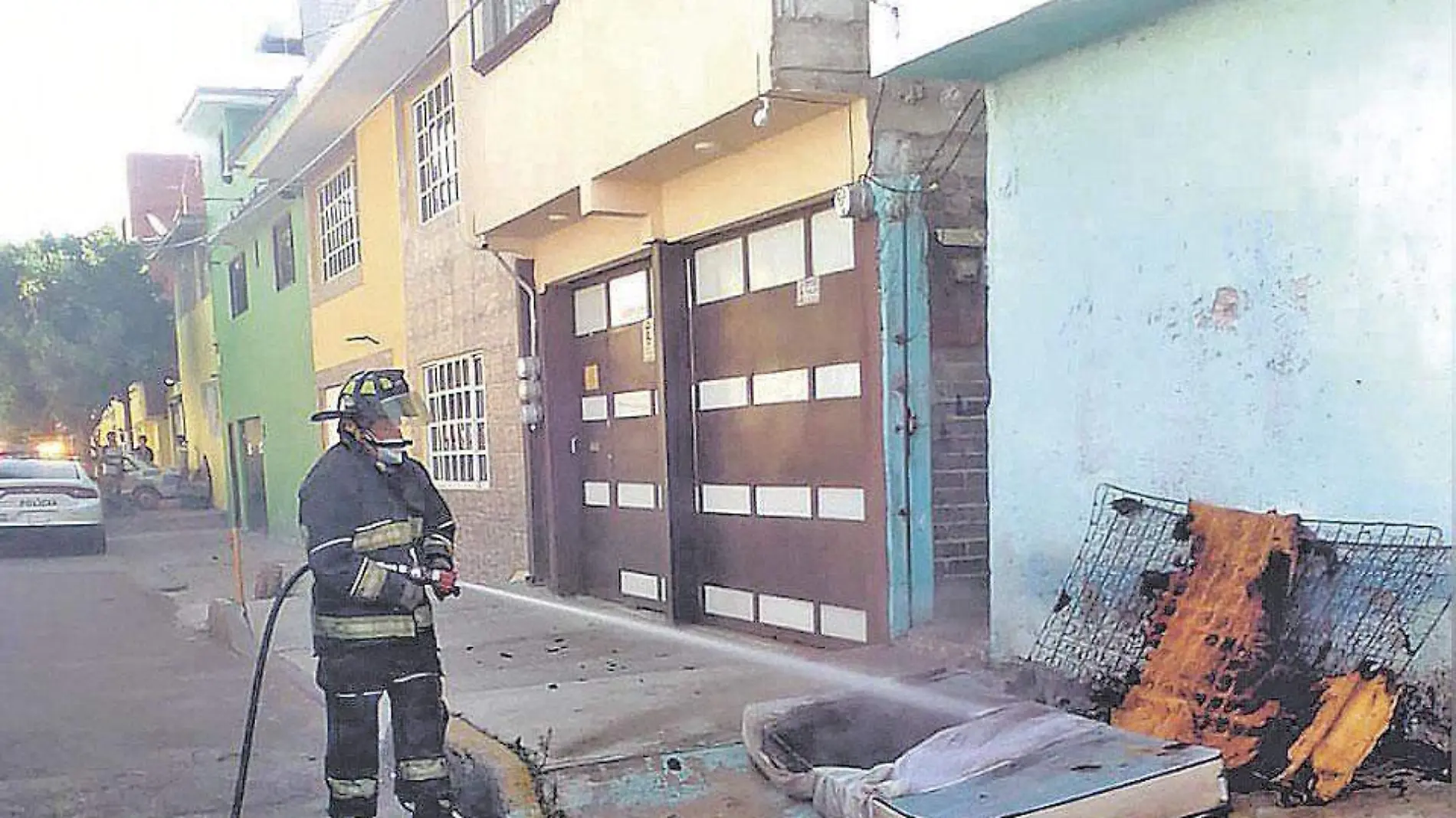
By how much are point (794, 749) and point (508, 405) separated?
7097 mm

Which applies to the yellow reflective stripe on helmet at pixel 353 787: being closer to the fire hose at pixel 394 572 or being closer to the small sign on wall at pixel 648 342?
the fire hose at pixel 394 572

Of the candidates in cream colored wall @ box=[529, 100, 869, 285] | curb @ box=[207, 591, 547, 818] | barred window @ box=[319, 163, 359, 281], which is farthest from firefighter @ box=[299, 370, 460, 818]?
barred window @ box=[319, 163, 359, 281]

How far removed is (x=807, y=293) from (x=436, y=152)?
23.7ft

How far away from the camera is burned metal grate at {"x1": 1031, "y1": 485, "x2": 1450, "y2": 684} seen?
3857 millimetres

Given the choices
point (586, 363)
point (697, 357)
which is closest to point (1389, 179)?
point (697, 357)

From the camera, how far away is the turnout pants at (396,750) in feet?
16.4

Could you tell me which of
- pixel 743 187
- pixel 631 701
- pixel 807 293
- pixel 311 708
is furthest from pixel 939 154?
pixel 311 708

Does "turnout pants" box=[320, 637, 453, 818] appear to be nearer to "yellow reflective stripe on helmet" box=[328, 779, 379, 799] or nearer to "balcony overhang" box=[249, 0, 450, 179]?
"yellow reflective stripe on helmet" box=[328, 779, 379, 799]

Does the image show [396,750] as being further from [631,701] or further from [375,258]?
[375,258]

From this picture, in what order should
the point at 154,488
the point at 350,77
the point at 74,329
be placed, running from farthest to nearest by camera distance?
the point at 74,329 → the point at 154,488 → the point at 350,77

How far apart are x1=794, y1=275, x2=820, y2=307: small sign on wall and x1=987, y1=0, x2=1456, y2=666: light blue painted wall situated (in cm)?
183

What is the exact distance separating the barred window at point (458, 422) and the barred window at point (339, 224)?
374 cm

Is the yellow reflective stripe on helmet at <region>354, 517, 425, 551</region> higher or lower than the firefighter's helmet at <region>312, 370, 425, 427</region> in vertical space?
lower

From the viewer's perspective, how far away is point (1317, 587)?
409cm
